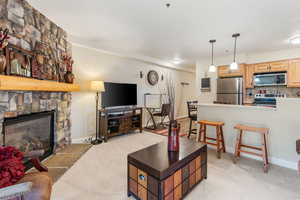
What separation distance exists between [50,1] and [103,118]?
2478 millimetres

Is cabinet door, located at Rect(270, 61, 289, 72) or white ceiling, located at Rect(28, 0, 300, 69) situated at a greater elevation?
white ceiling, located at Rect(28, 0, 300, 69)

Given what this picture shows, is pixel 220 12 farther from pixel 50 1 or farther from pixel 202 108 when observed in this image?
pixel 50 1

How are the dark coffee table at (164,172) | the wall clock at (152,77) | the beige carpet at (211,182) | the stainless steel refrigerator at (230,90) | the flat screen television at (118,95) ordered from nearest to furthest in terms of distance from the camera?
the dark coffee table at (164,172) < the beige carpet at (211,182) < the flat screen television at (118,95) < the stainless steel refrigerator at (230,90) < the wall clock at (152,77)

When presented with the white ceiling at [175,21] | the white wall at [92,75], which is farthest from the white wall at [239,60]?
the white wall at [92,75]

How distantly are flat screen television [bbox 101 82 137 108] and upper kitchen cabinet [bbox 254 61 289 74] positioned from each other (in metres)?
3.75

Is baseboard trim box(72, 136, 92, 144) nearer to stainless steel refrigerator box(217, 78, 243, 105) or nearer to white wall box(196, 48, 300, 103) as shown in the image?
white wall box(196, 48, 300, 103)

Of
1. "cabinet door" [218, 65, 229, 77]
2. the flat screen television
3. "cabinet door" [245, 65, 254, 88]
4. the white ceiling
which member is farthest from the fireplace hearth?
"cabinet door" [245, 65, 254, 88]

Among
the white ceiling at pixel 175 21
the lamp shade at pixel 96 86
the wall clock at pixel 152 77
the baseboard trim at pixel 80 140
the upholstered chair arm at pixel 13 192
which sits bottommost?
the baseboard trim at pixel 80 140

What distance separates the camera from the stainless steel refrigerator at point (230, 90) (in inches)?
173

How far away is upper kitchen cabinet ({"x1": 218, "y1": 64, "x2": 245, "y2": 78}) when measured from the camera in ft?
14.7

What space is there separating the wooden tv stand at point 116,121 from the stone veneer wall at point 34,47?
758mm

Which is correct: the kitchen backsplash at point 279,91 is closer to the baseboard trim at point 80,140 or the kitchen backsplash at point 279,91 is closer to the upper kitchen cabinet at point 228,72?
the upper kitchen cabinet at point 228,72

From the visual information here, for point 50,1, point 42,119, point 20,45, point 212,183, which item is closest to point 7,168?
point 42,119

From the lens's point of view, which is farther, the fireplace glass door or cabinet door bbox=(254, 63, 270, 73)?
cabinet door bbox=(254, 63, 270, 73)
